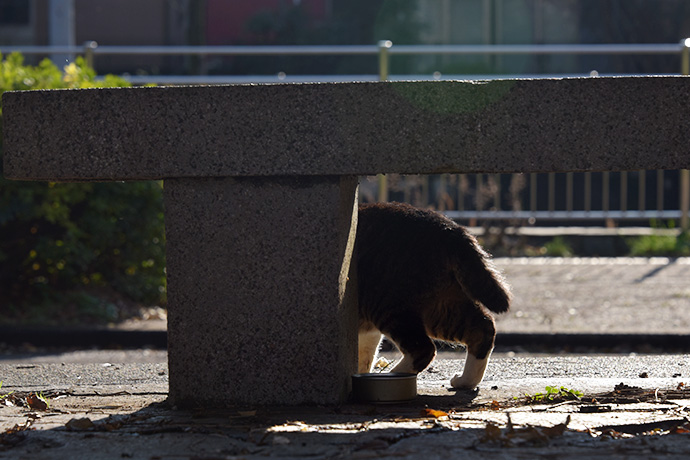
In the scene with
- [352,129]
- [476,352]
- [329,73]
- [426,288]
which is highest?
[329,73]

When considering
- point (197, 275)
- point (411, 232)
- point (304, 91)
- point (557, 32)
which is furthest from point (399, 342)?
point (557, 32)

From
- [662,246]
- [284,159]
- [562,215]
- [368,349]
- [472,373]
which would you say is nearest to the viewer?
[284,159]

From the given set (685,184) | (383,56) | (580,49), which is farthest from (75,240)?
(685,184)

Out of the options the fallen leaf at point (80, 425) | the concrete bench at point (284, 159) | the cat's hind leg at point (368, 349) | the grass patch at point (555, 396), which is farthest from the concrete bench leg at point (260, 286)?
the grass patch at point (555, 396)

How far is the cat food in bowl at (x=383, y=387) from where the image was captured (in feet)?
12.0

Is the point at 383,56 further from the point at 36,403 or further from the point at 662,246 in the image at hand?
the point at 36,403

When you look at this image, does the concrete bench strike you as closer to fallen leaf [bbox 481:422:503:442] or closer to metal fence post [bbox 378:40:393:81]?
fallen leaf [bbox 481:422:503:442]

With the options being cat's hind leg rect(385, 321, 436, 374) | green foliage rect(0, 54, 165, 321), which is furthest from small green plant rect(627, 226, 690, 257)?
cat's hind leg rect(385, 321, 436, 374)

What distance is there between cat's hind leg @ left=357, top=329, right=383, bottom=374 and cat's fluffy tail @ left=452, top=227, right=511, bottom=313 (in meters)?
0.50

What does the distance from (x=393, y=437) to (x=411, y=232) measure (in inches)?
49.4

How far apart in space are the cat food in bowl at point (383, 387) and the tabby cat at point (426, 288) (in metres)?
0.25

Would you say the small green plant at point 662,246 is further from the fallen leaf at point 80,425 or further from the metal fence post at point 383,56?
the fallen leaf at point 80,425

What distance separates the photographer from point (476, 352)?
4070mm

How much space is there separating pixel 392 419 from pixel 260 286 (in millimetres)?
706
